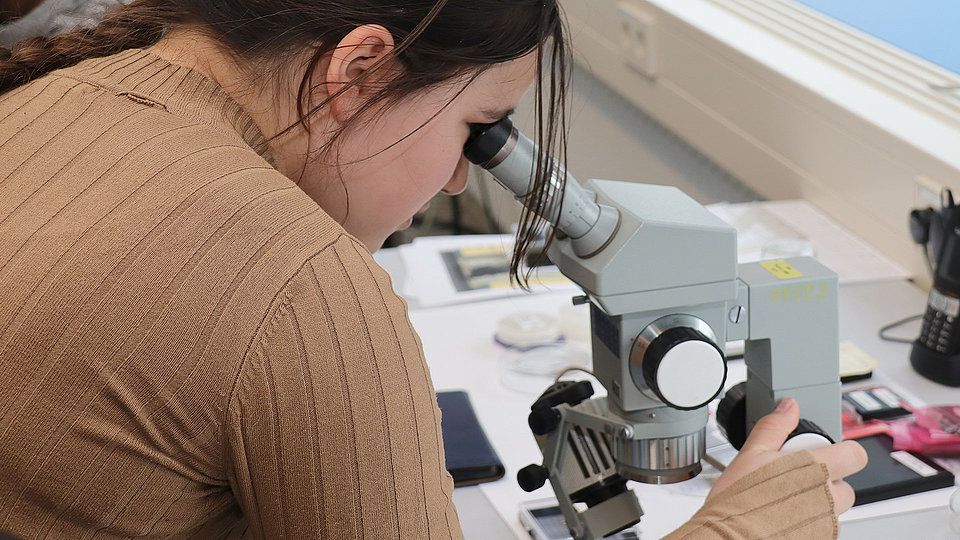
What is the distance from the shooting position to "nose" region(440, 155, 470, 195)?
99 centimetres

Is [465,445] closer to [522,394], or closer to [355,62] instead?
[522,394]

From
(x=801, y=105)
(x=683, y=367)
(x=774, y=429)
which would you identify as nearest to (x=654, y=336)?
(x=683, y=367)

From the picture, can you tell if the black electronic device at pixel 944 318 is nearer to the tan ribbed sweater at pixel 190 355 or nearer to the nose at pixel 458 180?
the nose at pixel 458 180

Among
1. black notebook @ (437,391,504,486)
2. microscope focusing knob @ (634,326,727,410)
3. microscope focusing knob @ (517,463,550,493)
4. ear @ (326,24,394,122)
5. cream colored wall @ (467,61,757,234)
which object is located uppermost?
ear @ (326,24,394,122)

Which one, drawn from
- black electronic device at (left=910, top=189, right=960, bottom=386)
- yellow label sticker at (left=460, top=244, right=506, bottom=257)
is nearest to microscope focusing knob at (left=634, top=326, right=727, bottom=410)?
black electronic device at (left=910, top=189, right=960, bottom=386)

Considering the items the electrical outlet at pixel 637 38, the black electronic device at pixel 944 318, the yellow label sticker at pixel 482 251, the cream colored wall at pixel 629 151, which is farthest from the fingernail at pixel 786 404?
the electrical outlet at pixel 637 38

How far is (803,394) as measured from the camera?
106 cm

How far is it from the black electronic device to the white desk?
2 centimetres

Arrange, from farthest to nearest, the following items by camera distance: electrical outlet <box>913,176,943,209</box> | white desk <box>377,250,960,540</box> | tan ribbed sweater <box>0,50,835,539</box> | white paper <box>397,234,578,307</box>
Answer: white paper <box>397,234,578,307</box> < electrical outlet <box>913,176,943,209</box> < white desk <box>377,250,960,540</box> < tan ribbed sweater <box>0,50,835,539</box>

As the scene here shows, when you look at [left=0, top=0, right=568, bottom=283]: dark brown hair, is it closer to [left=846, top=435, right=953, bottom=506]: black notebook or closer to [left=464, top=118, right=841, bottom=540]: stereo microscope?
[left=464, top=118, right=841, bottom=540]: stereo microscope

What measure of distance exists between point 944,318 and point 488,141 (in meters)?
0.89

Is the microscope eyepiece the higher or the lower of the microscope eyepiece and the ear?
the lower

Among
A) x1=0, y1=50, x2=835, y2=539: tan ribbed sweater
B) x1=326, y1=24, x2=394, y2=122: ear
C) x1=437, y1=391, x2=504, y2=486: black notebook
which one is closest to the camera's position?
x1=0, y1=50, x2=835, y2=539: tan ribbed sweater

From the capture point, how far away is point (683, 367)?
926mm
